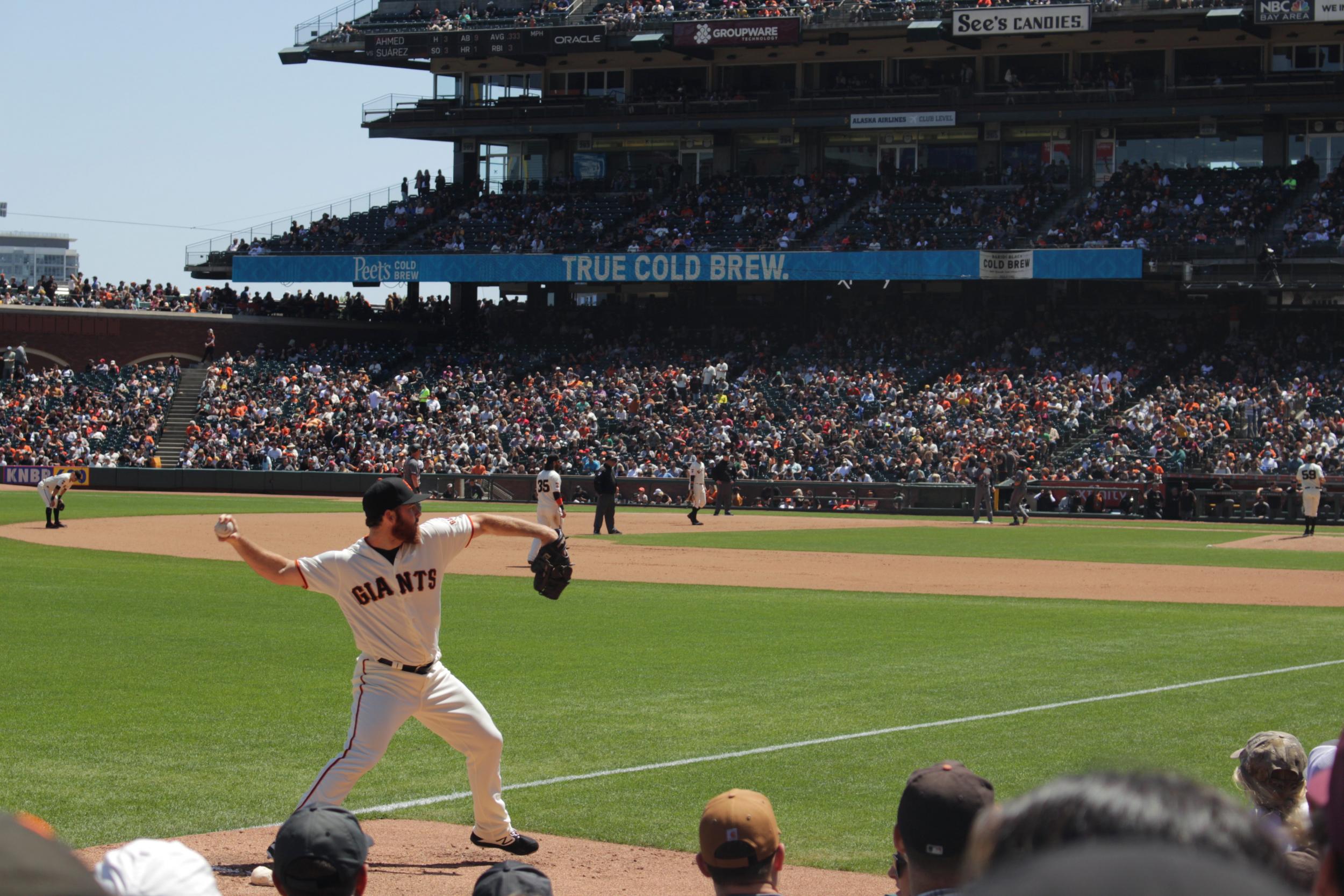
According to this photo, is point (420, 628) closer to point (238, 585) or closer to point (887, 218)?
point (238, 585)

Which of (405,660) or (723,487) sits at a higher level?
(405,660)

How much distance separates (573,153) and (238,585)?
4735 centimetres

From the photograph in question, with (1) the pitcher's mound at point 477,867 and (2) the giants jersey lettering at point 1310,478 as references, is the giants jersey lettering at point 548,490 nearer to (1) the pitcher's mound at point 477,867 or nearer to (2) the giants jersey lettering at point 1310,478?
(1) the pitcher's mound at point 477,867

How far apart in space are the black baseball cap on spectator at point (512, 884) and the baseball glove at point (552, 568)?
15.8 ft

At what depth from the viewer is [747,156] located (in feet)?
214

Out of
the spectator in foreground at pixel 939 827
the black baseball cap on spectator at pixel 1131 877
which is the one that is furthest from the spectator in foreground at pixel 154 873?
the spectator in foreground at pixel 939 827

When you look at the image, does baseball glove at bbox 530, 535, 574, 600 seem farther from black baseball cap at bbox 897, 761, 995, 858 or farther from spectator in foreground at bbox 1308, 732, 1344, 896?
spectator in foreground at bbox 1308, 732, 1344, 896

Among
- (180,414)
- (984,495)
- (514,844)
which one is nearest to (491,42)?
(180,414)

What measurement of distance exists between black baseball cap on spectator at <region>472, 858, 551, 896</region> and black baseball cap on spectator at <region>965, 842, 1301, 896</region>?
95.4 inches

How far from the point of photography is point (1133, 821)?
168cm

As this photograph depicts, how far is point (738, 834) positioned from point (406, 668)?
4.18 metres

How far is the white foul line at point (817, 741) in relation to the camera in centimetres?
970

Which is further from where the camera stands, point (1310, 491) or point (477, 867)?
point (1310, 491)

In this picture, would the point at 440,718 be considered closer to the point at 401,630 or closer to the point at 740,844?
the point at 401,630
